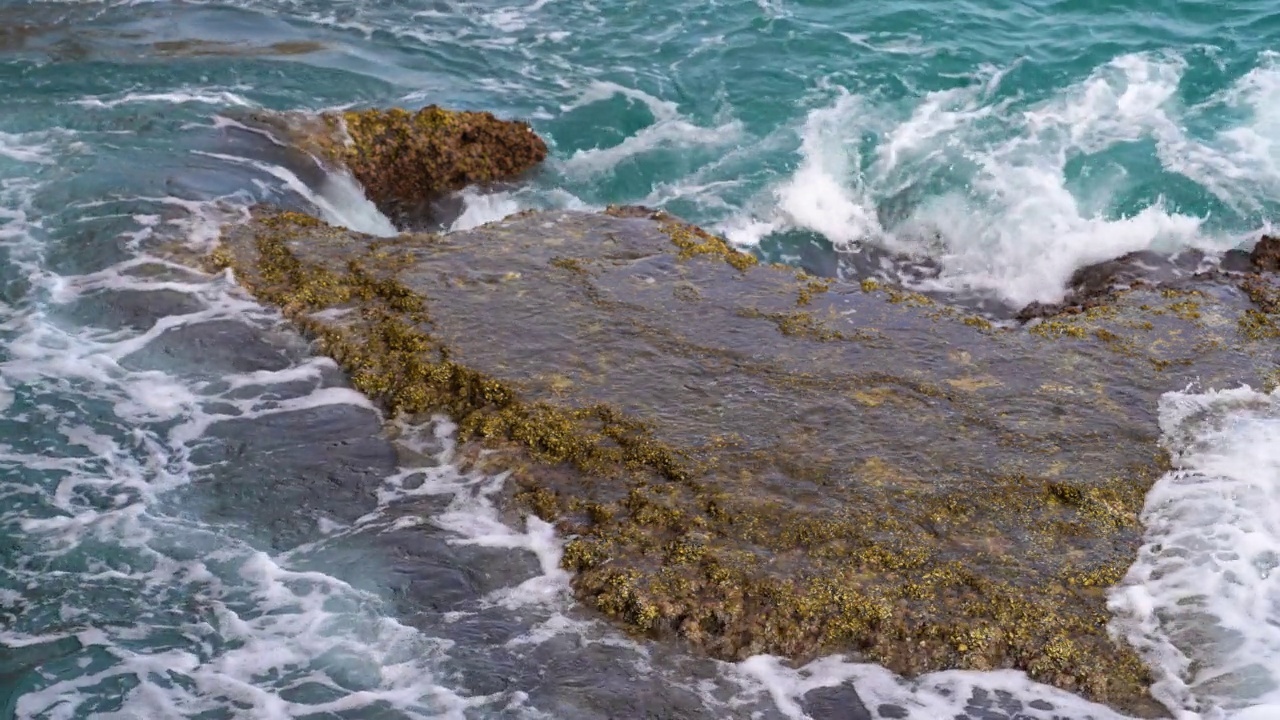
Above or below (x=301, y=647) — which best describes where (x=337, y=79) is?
above

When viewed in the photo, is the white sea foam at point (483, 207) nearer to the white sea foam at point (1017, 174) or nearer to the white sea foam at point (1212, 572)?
the white sea foam at point (1017, 174)

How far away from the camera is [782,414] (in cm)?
871

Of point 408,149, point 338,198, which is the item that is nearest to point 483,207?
point 408,149

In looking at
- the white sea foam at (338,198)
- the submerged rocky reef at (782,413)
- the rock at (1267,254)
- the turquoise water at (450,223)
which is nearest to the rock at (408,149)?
the white sea foam at (338,198)

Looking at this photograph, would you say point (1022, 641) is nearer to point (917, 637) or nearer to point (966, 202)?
point (917, 637)

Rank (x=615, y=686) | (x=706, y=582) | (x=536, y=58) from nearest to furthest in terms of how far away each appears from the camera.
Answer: (x=615, y=686)
(x=706, y=582)
(x=536, y=58)

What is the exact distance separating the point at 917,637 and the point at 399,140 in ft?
32.0

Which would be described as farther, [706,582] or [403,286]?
[403,286]

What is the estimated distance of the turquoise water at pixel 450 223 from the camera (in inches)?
265

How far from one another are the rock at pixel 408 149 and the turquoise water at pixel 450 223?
1.29 ft

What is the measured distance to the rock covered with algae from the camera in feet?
23.1

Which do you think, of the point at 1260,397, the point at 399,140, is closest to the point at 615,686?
the point at 1260,397

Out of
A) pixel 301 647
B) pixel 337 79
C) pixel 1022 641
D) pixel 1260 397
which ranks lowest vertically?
pixel 301 647

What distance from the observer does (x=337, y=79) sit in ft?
54.5
